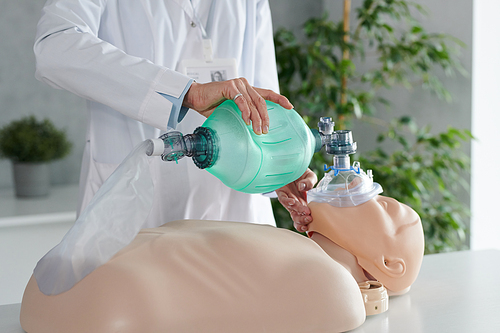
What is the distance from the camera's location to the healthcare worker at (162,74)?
77cm

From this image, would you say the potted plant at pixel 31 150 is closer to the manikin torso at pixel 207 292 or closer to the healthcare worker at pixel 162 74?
the healthcare worker at pixel 162 74

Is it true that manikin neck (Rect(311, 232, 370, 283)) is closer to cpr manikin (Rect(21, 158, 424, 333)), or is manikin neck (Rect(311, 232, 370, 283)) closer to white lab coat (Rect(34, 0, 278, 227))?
cpr manikin (Rect(21, 158, 424, 333))

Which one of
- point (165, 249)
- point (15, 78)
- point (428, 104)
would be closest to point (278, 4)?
point (428, 104)

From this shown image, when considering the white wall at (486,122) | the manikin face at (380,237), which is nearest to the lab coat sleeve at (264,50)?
the manikin face at (380,237)

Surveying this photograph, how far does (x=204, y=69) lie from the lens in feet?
3.26

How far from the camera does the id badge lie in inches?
39.0

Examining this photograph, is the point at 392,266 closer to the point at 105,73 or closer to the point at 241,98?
the point at 241,98

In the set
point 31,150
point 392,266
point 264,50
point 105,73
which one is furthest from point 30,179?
point 392,266

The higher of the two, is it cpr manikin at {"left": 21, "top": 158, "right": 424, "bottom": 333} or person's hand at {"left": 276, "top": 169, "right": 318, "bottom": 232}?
person's hand at {"left": 276, "top": 169, "right": 318, "bottom": 232}

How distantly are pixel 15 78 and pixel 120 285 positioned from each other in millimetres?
2301

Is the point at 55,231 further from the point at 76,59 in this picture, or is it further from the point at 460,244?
the point at 460,244

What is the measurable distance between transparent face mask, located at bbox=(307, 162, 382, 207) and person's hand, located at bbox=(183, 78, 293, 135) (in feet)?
0.50

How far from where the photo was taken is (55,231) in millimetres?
1999

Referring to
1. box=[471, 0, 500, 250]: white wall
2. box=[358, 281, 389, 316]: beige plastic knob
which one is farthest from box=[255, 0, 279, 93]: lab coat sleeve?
box=[471, 0, 500, 250]: white wall
